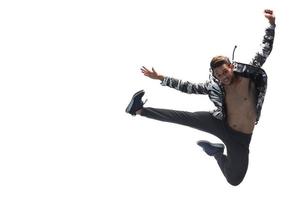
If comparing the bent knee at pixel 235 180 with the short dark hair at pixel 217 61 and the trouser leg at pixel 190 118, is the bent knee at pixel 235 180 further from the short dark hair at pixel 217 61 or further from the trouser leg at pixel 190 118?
the short dark hair at pixel 217 61

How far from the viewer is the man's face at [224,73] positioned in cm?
652

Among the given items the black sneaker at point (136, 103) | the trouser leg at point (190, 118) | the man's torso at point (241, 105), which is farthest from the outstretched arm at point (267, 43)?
the black sneaker at point (136, 103)

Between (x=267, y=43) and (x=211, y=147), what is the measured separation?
6.24 ft

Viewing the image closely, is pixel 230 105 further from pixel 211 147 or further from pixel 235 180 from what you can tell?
pixel 235 180

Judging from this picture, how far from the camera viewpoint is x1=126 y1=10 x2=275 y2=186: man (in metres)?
6.74

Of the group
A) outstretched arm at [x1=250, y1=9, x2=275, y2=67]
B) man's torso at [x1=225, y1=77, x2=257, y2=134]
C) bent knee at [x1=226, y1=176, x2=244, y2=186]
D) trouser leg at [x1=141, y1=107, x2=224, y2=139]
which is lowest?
bent knee at [x1=226, y1=176, x2=244, y2=186]

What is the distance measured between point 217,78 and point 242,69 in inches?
14.9

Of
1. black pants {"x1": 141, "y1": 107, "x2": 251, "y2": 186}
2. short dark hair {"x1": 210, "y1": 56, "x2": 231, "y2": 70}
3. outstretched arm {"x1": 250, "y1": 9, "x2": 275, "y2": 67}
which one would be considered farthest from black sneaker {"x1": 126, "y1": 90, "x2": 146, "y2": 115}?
outstretched arm {"x1": 250, "y1": 9, "x2": 275, "y2": 67}

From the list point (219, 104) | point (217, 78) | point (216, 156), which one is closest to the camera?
point (217, 78)

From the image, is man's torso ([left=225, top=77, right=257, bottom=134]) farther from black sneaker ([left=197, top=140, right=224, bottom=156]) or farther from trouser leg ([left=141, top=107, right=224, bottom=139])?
black sneaker ([left=197, top=140, right=224, bottom=156])

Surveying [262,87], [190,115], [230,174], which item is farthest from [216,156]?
[262,87]

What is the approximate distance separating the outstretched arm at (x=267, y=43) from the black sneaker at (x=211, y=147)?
1588mm

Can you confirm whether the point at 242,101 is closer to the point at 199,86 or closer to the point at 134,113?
the point at 199,86

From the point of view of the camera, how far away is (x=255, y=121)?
7.30m
